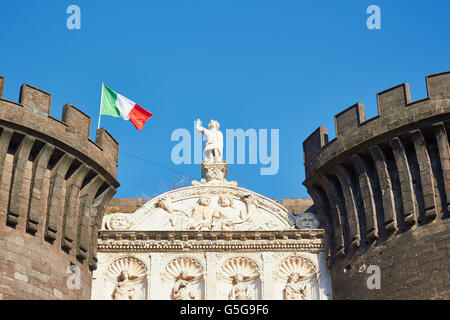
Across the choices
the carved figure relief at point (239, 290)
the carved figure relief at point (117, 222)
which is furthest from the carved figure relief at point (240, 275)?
the carved figure relief at point (117, 222)

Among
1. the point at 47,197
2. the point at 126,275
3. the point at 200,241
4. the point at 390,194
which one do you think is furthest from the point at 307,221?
the point at 47,197

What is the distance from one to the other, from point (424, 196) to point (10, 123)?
33.3 feet

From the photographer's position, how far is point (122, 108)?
29234 mm

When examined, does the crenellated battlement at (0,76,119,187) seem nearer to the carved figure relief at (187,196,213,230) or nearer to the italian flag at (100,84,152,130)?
the italian flag at (100,84,152,130)

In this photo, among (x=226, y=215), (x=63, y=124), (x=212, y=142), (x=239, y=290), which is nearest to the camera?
(x=239, y=290)

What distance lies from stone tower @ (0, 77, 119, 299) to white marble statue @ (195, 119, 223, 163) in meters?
2.85

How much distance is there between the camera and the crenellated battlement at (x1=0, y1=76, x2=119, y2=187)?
2494cm

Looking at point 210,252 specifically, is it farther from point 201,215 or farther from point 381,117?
point 381,117

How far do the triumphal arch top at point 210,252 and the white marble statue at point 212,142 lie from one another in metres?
1.55

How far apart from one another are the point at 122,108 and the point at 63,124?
3.70 meters

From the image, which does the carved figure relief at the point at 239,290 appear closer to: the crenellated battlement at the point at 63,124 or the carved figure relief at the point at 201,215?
the carved figure relief at the point at 201,215

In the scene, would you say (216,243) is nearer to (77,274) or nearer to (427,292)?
(77,274)

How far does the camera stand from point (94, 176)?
26.3m

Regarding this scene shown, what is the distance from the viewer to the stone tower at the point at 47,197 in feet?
77.0
